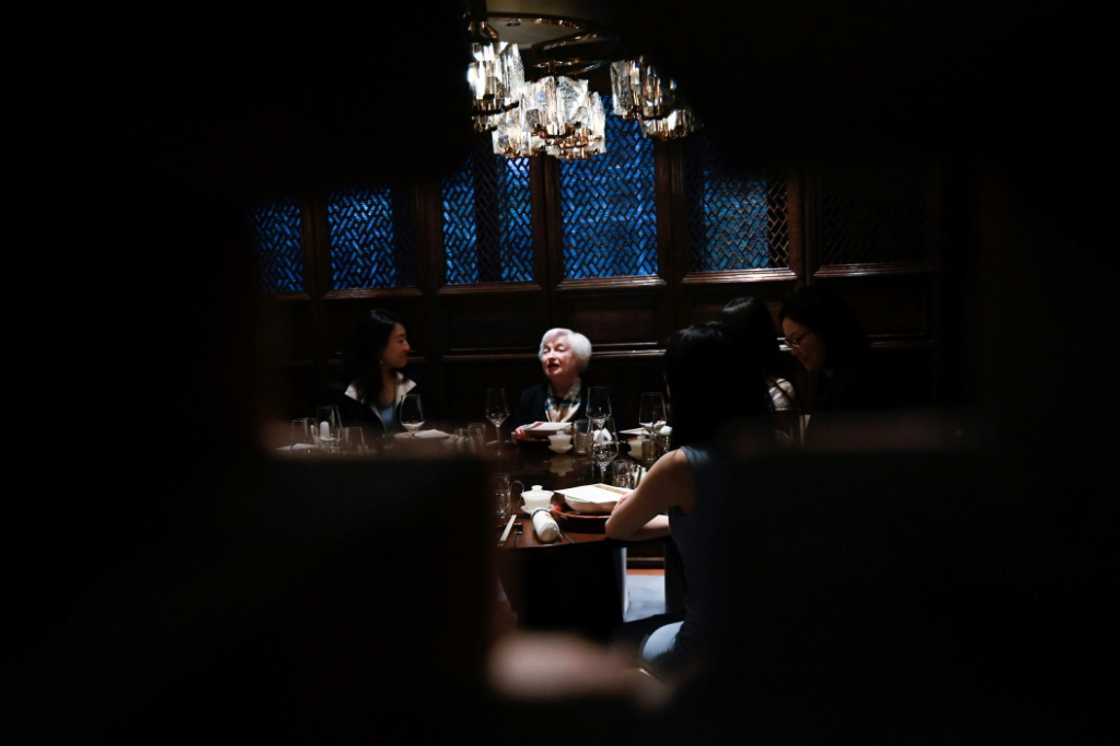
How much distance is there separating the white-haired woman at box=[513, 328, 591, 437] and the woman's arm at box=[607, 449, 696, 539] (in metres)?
2.89

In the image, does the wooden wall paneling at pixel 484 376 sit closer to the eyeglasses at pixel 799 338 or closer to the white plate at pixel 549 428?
the white plate at pixel 549 428

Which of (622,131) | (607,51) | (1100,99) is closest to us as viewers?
(1100,99)

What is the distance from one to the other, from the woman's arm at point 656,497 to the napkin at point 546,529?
0.70ft

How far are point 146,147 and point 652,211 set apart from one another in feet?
22.2

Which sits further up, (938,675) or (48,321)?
(48,321)

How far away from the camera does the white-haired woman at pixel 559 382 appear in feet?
20.3

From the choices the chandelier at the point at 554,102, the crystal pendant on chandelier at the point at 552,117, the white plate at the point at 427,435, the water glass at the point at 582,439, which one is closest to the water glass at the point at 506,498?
the water glass at the point at 582,439

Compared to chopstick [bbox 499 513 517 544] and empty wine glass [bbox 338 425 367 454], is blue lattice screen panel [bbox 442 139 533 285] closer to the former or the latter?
chopstick [bbox 499 513 517 544]

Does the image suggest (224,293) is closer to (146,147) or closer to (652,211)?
(146,147)

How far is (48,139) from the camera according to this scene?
1.02ft

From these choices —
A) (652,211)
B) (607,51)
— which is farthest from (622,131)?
(607,51)

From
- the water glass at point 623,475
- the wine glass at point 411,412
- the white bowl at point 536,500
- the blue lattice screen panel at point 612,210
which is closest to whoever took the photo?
the white bowl at point 536,500

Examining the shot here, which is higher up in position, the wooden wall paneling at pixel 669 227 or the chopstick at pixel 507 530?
the wooden wall paneling at pixel 669 227

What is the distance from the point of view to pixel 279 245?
1.08ft
